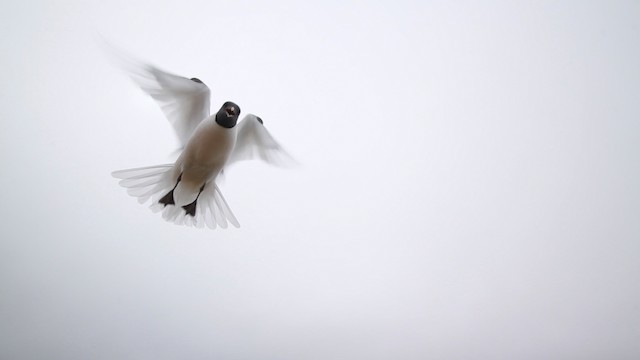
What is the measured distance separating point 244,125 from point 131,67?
671mm

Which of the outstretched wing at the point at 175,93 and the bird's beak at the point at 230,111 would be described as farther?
the bird's beak at the point at 230,111

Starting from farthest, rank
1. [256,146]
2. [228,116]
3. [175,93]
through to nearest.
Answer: [256,146] → [175,93] → [228,116]

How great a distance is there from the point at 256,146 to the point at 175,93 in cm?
54

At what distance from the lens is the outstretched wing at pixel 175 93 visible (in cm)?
210

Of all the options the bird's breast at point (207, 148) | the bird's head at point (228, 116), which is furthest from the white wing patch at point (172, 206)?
the bird's head at point (228, 116)

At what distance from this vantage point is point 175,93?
2344 millimetres

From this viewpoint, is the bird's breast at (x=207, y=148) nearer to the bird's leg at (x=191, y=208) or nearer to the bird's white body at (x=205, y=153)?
the bird's white body at (x=205, y=153)

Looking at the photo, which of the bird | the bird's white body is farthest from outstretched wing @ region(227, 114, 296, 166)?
the bird's white body

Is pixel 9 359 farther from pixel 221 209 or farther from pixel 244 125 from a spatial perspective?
pixel 244 125

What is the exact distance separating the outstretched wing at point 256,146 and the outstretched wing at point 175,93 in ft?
0.78

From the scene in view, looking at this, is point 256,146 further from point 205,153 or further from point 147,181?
point 147,181

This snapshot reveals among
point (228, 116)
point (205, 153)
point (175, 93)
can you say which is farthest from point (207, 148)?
point (175, 93)

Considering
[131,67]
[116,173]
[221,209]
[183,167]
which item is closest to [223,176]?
[221,209]

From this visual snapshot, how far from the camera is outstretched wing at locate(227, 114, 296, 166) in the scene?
2504 millimetres
